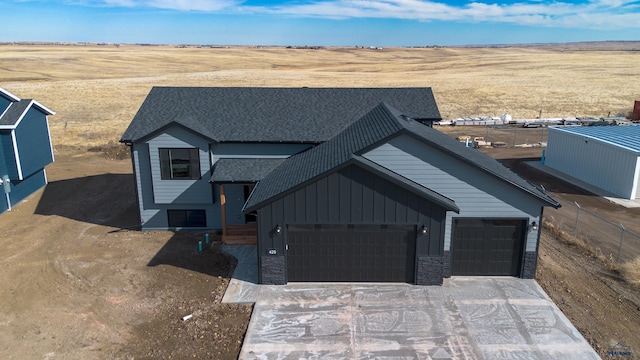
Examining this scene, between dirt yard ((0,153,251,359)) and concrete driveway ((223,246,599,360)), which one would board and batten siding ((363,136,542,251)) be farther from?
dirt yard ((0,153,251,359))

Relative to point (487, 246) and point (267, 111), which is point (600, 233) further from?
point (267, 111)

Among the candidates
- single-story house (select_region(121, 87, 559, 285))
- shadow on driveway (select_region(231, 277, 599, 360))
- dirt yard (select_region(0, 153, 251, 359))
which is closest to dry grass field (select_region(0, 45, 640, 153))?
dirt yard (select_region(0, 153, 251, 359))

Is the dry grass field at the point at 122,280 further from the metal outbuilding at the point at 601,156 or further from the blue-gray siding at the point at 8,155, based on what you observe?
the blue-gray siding at the point at 8,155

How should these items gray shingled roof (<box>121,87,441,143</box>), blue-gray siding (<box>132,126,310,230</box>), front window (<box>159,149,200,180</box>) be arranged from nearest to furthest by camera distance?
front window (<box>159,149,200,180</box>)
blue-gray siding (<box>132,126,310,230</box>)
gray shingled roof (<box>121,87,441,143</box>)

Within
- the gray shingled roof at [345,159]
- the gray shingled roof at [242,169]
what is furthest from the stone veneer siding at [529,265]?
the gray shingled roof at [242,169]

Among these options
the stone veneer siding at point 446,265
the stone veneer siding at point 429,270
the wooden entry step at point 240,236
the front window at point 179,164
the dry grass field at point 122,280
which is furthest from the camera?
the front window at point 179,164

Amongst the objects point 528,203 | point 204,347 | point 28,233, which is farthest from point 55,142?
point 528,203
